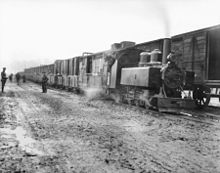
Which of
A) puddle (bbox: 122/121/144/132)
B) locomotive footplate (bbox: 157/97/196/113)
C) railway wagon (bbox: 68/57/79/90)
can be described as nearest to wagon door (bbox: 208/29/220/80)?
locomotive footplate (bbox: 157/97/196/113)

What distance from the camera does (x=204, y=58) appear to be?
1120 cm

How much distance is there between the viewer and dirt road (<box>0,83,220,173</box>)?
3594 mm

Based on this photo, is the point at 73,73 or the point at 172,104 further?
the point at 73,73

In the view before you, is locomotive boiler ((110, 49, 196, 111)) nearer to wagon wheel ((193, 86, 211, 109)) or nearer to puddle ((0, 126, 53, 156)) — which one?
wagon wheel ((193, 86, 211, 109))

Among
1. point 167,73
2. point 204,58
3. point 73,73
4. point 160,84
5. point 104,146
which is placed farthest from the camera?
point 73,73

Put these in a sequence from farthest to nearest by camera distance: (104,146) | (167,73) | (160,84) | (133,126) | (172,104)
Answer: (160,84)
(167,73)
(172,104)
(133,126)
(104,146)

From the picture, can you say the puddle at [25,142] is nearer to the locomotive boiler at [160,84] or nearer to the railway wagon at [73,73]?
the locomotive boiler at [160,84]

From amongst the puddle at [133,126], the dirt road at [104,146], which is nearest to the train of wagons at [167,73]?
the puddle at [133,126]

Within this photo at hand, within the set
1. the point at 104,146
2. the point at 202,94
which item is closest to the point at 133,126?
the point at 104,146

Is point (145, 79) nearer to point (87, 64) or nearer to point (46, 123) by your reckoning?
point (46, 123)

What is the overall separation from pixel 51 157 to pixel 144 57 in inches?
348

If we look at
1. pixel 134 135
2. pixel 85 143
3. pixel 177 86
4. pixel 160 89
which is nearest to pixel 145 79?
pixel 160 89

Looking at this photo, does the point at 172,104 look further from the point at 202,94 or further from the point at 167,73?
the point at 202,94

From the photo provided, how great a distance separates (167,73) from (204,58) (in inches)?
90.4
